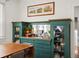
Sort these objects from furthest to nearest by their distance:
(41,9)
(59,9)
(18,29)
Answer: (18,29) → (41,9) → (59,9)

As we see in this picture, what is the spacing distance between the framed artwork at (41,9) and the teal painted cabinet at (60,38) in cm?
69

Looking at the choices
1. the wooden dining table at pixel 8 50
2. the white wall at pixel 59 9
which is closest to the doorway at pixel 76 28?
the white wall at pixel 59 9

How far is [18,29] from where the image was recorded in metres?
5.07

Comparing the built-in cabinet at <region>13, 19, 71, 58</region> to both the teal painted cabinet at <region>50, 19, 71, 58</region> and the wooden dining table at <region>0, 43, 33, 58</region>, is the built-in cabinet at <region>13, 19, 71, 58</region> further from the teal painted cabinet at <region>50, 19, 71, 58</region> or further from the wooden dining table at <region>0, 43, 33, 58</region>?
the wooden dining table at <region>0, 43, 33, 58</region>

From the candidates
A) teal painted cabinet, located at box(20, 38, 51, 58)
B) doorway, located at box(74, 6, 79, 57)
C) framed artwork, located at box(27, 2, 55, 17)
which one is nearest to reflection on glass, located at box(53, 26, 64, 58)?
teal painted cabinet, located at box(20, 38, 51, 58)

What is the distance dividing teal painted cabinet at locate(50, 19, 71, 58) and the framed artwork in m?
0.69

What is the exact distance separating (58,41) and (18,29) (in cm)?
194

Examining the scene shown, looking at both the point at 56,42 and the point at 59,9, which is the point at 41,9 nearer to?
the point at 59,9

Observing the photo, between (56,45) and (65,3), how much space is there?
1.57 m

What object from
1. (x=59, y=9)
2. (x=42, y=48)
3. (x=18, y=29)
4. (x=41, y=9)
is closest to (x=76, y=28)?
(x=59, y=9)

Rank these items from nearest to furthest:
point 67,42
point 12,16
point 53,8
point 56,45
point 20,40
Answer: point 67,42 → point 56,45 → point 53,8 → point 20,40 → point 12,16

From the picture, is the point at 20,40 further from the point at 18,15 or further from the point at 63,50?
the point at 63,50

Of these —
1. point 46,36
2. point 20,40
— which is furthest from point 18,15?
point 46,36

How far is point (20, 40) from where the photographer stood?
480cm
